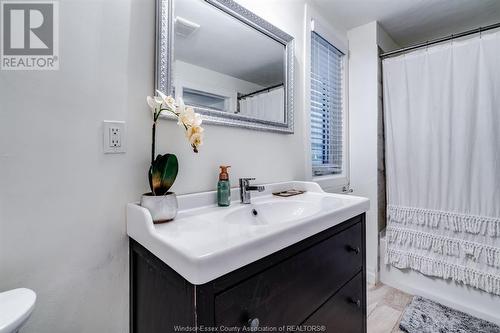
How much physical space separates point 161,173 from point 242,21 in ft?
2.94

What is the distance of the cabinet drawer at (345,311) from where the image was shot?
833 mm

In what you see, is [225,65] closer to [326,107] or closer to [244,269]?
[244,269]

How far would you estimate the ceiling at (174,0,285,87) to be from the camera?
3.21 feet

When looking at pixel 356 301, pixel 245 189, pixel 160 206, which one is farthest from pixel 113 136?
pixel 356 301

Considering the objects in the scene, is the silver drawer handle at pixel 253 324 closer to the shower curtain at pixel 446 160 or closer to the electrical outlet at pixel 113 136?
the electrical outlet at pixel 113 136

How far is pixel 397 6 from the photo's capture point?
1.69 metres

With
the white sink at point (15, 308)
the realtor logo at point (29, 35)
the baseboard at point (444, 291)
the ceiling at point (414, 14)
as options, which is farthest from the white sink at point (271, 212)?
the ceiling at point (414, 14)

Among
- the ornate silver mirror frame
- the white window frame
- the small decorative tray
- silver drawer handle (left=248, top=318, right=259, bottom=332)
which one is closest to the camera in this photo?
silver drawer handle (left=248, top=318, right=259, bottom=332)

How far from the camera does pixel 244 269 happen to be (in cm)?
58

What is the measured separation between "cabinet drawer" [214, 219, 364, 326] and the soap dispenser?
413mm

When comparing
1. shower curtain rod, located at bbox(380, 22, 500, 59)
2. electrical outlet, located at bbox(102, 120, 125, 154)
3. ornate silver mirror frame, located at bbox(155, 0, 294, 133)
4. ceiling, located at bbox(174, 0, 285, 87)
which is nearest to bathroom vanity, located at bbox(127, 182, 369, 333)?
electrical outlet, located at bbox(102, 120, 125, 154)

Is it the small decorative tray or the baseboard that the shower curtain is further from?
the small decorative tray

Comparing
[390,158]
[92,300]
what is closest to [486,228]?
[390,158]

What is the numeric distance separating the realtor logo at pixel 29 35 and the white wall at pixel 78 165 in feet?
0.09
